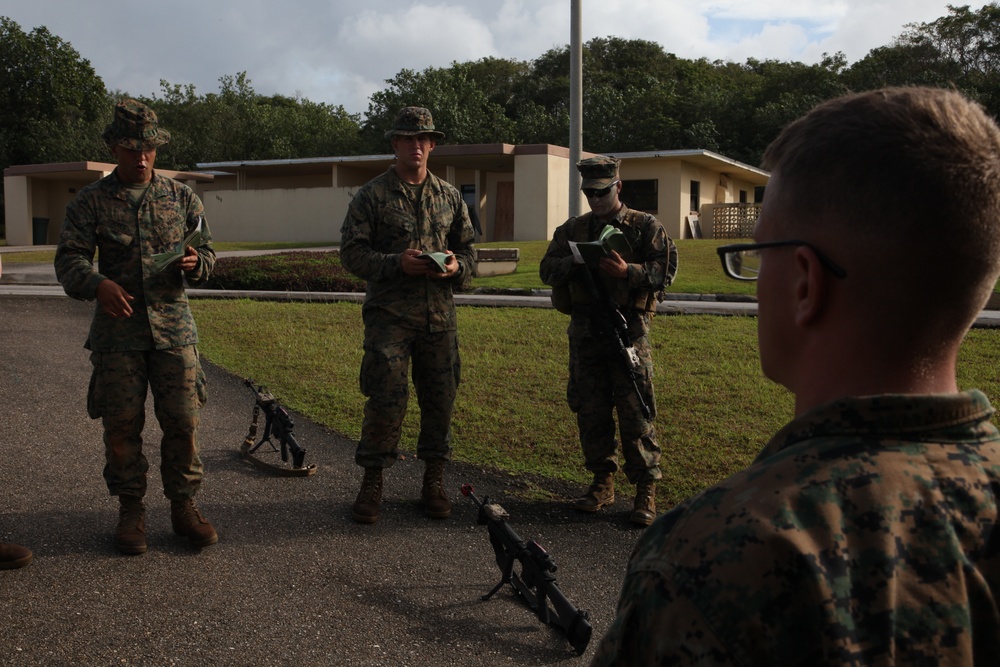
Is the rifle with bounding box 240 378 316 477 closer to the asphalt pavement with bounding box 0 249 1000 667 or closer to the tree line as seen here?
the asphalt pavement with bounding box 0 249 1000 667

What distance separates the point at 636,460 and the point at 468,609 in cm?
188

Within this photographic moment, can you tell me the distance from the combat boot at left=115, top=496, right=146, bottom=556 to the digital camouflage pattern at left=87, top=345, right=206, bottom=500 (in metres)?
0.05

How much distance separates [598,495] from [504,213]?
28.8m

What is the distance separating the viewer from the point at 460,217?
596 cm

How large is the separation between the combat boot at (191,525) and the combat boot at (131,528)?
0.56 ft

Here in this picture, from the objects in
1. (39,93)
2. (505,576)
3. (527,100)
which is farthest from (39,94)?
(505,576)

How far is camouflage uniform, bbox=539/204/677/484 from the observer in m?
5.73

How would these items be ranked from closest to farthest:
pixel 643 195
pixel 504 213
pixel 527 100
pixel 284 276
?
pixel 284 276 < pixel 643 195 < pixel 504 213 < pixel 527 100

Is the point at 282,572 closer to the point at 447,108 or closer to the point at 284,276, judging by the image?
the point at 284,276

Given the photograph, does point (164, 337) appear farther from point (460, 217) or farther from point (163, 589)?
point (460, 217)

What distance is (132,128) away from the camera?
16.1ft

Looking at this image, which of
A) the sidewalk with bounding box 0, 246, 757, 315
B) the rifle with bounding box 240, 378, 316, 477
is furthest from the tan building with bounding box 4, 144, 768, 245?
the rifle with bounding box 240, 378, 316, 477

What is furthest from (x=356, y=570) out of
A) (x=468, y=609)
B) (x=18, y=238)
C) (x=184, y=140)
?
(x=184, y=140)

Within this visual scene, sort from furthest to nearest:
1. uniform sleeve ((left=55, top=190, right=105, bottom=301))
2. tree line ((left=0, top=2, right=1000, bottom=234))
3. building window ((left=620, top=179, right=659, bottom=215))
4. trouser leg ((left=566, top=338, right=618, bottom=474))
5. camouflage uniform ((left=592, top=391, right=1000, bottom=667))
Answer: tree line ((left=0, top=2, right=1000, bottom=234)), building window ((left=620, top=179, right=659, bottom=215)), trouser leg ((left=566, top=338, right=618, bottom=474)), uniform sleeve ((left=55, top=190, right=105, bottom=301)), camouflage uniform ((left=592, top=391, right=1000, bottom=667))
